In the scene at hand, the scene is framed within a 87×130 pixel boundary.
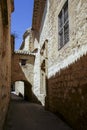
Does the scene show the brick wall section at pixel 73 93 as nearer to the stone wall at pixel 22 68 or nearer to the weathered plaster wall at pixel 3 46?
the weathered plaster wall at pixel 3 46

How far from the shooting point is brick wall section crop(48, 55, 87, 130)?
18.0 ft

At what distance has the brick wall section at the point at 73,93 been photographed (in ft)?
18.0

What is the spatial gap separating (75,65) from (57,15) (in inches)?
141

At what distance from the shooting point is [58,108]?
8.33m

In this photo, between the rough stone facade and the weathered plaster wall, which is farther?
the rough stone facade

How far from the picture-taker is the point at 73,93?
20.9 feet

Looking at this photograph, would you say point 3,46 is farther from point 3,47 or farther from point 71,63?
point 71,63

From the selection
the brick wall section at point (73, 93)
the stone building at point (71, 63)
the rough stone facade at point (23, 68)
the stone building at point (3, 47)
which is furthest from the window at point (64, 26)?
the rough stone facade at point (23, 68)

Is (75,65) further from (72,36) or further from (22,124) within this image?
(22,124)

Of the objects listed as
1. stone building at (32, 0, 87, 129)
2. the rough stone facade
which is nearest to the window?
stone building at (32, 0, 87, 129)

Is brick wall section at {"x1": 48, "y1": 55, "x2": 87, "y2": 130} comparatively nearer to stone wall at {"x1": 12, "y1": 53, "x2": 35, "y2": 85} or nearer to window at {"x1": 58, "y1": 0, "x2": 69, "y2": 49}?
window at {"x1": 58, "y1": 0, "x2": 69, "y2": 49}

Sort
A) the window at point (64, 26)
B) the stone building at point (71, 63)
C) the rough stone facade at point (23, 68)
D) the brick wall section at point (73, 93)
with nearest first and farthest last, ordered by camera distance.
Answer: the brick wall section at point (73, 93), the stone building at point (71, 63), the window at point (64, 26), the rough stone facade at point (23, 68)

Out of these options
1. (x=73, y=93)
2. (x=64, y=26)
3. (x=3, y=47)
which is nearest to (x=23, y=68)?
(x=64, y=26)

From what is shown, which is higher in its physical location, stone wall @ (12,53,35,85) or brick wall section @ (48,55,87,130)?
stone wall @ (12,53,35,85)
